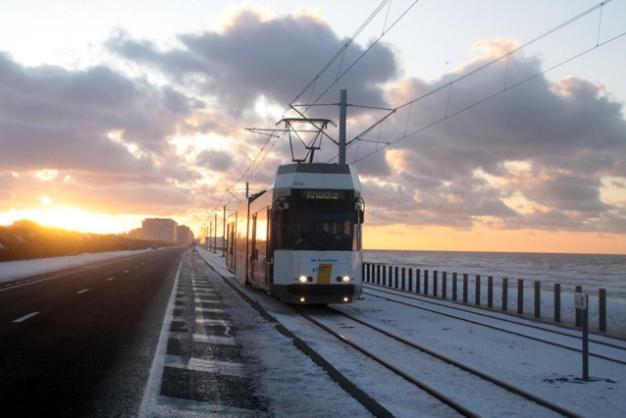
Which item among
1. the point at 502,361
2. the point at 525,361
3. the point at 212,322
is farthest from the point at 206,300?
the point at 525,361

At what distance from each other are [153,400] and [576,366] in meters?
6.39

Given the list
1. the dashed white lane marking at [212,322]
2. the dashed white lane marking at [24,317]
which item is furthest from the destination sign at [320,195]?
the dashed white lane marking at [24,317]

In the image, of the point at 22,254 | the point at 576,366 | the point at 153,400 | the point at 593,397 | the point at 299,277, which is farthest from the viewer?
the point at 22,254

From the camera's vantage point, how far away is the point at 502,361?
10289 mm

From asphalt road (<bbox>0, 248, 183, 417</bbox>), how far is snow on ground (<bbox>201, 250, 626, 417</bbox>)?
111 inches

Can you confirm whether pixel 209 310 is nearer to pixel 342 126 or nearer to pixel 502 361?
pixel 502 361

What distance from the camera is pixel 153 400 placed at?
23.2 ft

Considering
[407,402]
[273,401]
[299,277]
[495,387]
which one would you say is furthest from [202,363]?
[299,277]

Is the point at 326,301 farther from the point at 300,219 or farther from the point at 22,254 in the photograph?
the point at 22,254

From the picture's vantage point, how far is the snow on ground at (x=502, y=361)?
779 cm

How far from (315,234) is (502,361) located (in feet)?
24.5

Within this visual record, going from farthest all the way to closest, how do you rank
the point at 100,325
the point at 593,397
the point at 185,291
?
the point at 185,291, the point at 100,325, the point at 593,397

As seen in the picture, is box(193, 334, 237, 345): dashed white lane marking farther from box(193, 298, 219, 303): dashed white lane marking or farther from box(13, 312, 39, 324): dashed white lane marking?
box(193, 298, 219, 303): dashed white lane marking

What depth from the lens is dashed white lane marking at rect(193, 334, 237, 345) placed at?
1151 centimetres
